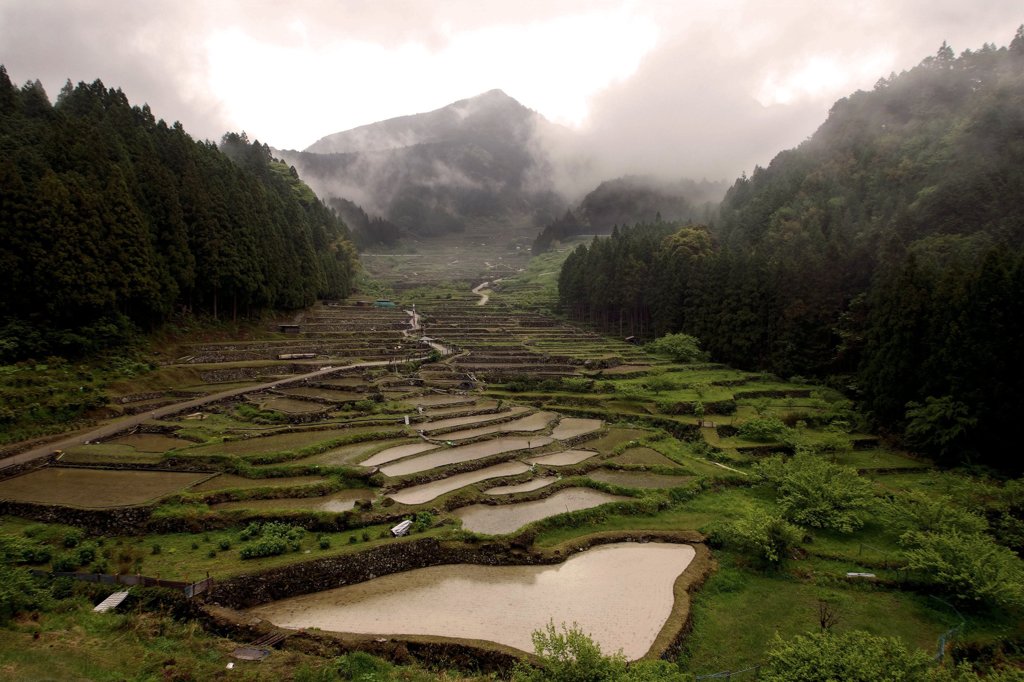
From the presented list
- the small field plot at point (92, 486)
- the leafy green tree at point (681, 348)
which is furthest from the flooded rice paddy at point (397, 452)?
the leafy green tree at point (681, 348)

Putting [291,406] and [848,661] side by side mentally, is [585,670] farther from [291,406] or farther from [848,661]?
[291,406]

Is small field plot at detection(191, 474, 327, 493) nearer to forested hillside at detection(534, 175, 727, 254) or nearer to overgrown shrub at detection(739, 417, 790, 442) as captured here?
overgrown shrub at detection(739, 417, 790, 442)

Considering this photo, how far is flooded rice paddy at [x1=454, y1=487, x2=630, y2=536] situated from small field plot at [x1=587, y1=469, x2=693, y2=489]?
162 cm

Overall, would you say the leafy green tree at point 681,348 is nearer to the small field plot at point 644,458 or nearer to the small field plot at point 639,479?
the small field plot at point 644,458

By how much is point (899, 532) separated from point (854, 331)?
23.0 m

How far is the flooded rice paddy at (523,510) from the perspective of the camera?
1800cm

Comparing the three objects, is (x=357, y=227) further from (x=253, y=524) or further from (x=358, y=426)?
(x=253, y=524)

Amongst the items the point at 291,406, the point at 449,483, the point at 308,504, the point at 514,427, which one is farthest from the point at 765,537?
the point at 291,406

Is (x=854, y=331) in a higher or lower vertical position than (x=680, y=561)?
higher

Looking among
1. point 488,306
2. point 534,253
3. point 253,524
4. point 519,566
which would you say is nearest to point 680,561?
point 519,566

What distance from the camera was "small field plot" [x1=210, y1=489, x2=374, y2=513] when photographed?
17.5m

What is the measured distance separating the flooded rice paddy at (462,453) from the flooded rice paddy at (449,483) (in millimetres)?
915

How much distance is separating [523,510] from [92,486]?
15.3 m

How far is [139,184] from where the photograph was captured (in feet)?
119
